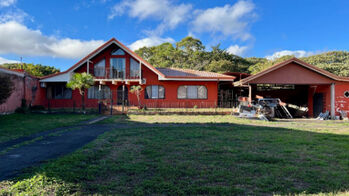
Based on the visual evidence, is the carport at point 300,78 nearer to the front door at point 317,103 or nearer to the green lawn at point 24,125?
the front door at point 317,103

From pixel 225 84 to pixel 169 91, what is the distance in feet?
19.1

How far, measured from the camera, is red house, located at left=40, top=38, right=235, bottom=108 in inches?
792

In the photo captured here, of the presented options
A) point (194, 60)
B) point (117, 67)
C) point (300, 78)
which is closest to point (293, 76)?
point (300, 78)

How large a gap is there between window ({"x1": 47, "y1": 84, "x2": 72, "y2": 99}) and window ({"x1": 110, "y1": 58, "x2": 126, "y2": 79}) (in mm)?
4486

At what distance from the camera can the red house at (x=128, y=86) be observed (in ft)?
66.0

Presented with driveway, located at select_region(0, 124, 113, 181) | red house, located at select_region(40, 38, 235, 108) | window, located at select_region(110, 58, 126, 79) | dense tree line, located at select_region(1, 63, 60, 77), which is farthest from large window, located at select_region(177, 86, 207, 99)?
dense tree line, located at select_region(1, 63, 60, 77)

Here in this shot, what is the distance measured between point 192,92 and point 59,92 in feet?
41.3

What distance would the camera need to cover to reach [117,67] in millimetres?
20531

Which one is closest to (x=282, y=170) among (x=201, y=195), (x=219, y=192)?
(x=219, y=192)

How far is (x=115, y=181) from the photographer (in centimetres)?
354

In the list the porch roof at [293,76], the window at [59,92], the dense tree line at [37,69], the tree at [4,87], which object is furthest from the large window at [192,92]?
the dense tree line at [37,69]

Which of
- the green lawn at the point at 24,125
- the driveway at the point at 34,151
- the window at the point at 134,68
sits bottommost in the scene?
the driveway at the point at 34,151

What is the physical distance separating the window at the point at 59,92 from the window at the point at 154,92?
287 inches

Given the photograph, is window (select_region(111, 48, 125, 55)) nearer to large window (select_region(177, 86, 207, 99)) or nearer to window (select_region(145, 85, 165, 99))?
window (select_region(145, 85, 165, 99))
